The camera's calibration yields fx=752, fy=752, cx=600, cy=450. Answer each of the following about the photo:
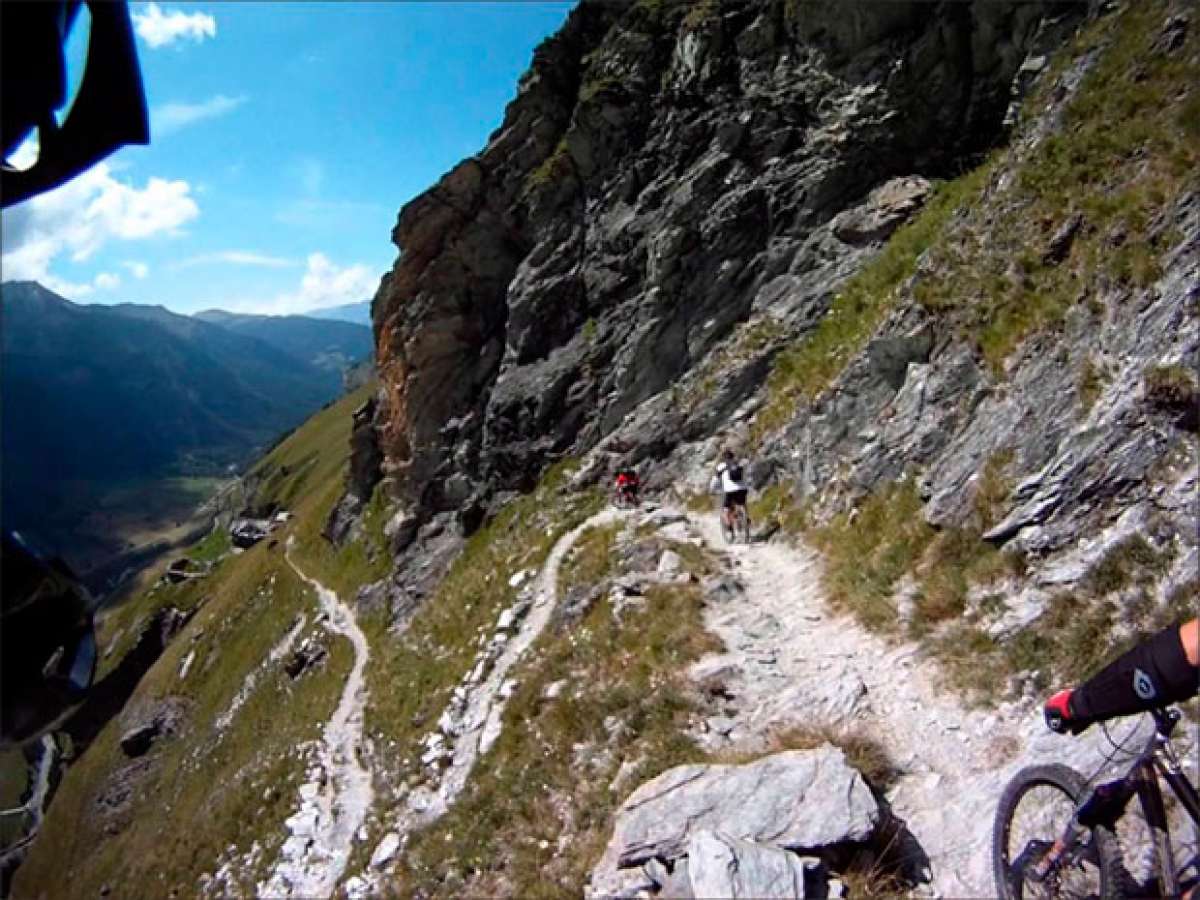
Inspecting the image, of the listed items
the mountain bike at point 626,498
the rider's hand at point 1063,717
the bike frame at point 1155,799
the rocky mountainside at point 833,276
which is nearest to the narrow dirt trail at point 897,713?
the rocky mountainside at point 833,276

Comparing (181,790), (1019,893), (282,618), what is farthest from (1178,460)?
(282,618)

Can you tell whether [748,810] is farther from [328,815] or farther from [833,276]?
[833,276]

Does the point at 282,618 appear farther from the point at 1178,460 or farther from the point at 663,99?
the point at 1178,460

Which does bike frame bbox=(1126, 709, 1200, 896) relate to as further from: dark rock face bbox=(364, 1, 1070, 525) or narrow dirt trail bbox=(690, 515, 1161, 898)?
dark rock face bbox=(364, 1, 1070, 525)

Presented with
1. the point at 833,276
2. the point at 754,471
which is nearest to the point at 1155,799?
the point at 754,471

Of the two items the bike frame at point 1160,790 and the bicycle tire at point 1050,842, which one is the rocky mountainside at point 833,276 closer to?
the bicycle tire at point 1050,842
